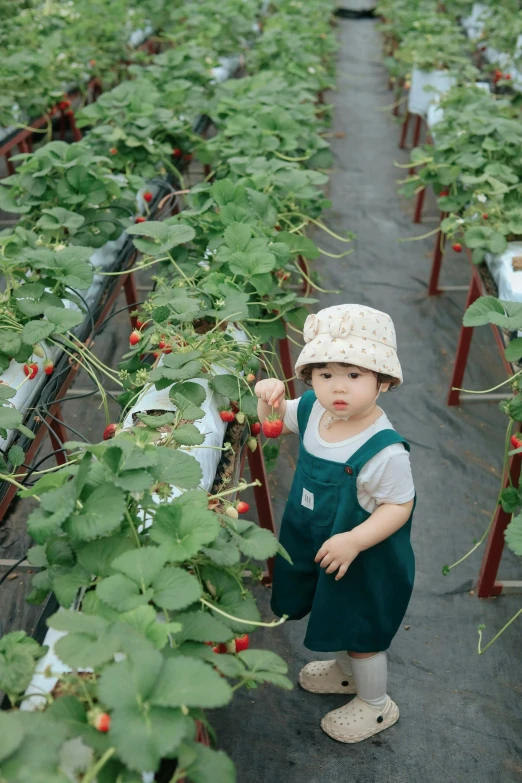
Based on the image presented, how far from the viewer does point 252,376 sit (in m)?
1.90

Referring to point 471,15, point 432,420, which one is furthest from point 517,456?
point 471,15

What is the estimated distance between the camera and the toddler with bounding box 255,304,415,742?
64.8 inches

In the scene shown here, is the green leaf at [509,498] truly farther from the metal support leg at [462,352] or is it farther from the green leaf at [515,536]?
the metal support leg at [462,352]

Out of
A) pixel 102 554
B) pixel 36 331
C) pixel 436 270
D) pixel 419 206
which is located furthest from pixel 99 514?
pixel 419 206

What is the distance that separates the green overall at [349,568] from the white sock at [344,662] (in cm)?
24

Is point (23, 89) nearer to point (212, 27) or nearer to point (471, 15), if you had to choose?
point (212, 27)

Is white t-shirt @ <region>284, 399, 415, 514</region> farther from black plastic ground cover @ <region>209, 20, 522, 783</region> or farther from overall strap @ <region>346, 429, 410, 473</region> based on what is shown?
black plastic ground cover @ <region>209, 20, 522, 783</region>

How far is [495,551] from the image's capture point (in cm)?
238

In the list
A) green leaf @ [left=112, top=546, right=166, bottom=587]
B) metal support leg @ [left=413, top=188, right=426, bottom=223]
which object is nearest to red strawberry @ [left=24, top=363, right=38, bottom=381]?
green leaf @ [left=112, top=546, right=166, bottom=587]

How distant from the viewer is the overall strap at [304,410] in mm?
1815

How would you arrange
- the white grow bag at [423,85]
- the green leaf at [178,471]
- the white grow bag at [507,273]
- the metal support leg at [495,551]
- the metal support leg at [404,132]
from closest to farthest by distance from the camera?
the green leaf at [178,471] → the metal support leg at [495,551] → the white grow bag at [507,273] → the white grow bag at [423,85] → the metal support leg at [404,132]

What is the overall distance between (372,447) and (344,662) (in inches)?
29.5

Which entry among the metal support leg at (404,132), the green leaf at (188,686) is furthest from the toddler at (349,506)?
the metal support leg at (404,132)

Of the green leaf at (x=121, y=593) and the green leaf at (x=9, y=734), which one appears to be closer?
the green leaf at (x=9, y=734)
